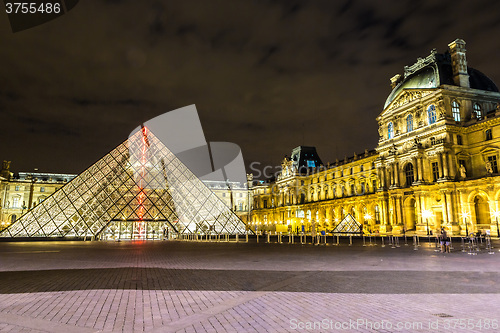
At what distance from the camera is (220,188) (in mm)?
95625

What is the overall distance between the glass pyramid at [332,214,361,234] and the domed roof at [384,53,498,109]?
58.1 ft

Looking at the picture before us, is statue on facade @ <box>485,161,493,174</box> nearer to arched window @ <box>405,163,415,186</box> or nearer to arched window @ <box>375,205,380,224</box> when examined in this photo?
arched window @ <box>405,163,415,186</box>

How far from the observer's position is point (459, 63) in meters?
39.9

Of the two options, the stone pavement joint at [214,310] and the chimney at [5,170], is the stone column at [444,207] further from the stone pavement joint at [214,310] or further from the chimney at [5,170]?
the chimney at [5,170]

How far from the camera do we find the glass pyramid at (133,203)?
102ft

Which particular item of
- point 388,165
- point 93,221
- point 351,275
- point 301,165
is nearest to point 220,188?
point 301,165

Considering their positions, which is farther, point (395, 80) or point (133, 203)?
point (395, 80)

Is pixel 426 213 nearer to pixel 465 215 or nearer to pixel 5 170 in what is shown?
pixel 465 215

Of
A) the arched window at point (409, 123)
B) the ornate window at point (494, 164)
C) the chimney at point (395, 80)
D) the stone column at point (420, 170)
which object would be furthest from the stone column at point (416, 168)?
the chimney at point (395, 80)

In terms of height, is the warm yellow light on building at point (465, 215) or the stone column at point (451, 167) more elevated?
the stone column at point (451, 167)

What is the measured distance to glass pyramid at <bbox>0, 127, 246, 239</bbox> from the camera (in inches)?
1226

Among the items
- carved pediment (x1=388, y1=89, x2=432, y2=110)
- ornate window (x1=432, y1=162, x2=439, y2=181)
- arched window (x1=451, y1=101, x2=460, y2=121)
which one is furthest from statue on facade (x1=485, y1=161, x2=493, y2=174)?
carved pediment (x1=388, y1=89, x2=432, y2=110)

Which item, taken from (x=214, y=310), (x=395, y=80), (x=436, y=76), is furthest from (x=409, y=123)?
(x=214, y=310)

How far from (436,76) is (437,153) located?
9.49 meters
